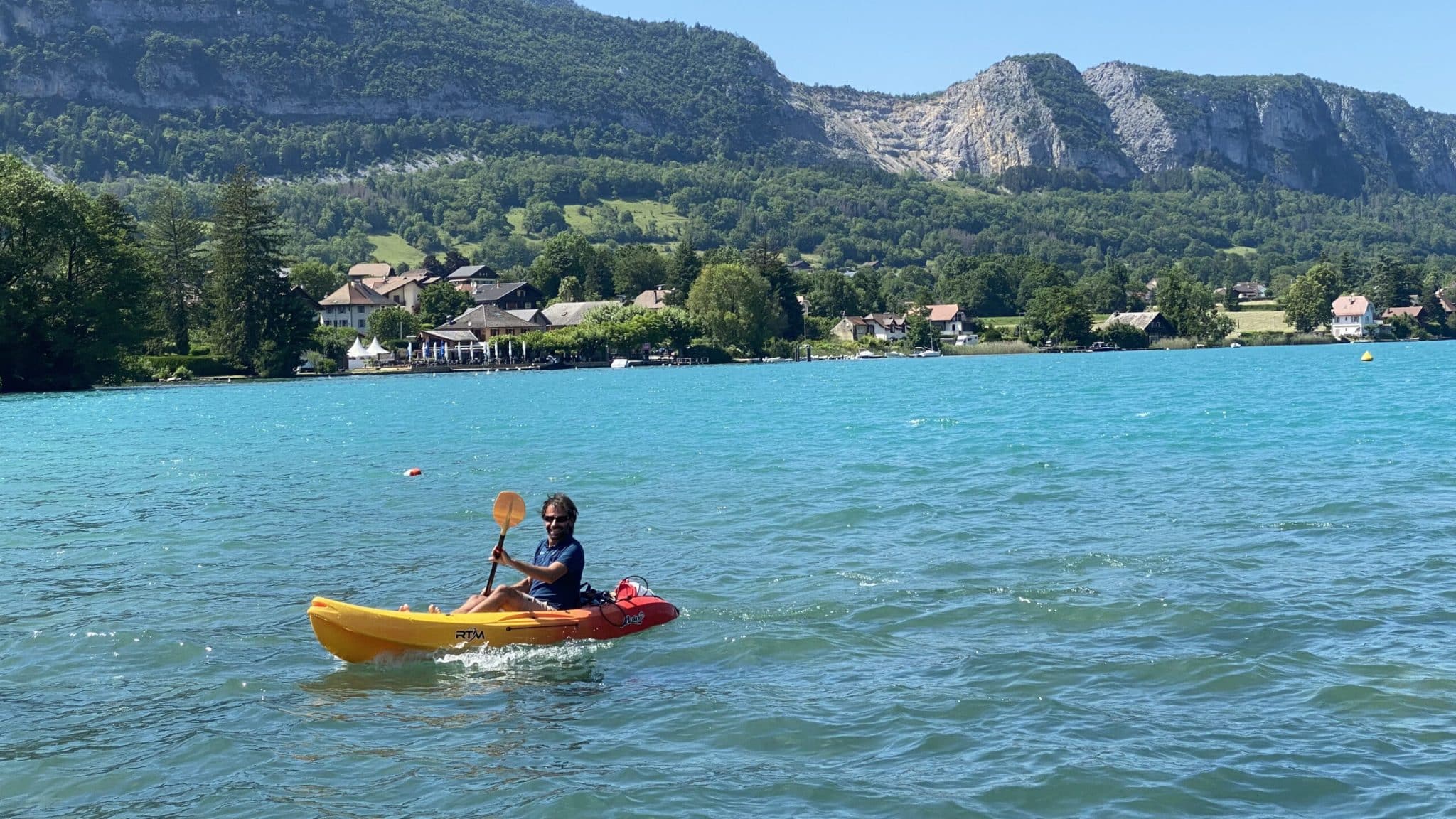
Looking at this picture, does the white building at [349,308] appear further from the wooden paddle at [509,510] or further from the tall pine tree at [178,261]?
the wooden paddle at [509,510]

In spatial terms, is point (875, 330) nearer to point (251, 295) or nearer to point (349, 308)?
point (349, 308)

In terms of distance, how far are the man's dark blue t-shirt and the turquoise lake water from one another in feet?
1.96

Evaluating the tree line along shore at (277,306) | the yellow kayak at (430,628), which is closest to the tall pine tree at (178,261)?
the tree line along shore at (277,306)

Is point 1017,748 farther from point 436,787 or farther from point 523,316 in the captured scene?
point 523,316

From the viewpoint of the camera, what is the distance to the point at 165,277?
121 metres

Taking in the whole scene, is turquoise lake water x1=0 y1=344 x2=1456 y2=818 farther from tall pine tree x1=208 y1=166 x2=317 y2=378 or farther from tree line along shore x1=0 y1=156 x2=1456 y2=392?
tall pine tree x1=208 y1=166 x2=317 y2=378

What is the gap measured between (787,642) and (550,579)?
269cm

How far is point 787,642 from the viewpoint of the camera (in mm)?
14719

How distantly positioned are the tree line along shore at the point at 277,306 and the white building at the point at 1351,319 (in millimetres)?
2111

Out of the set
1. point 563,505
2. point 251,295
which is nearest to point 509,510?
point 563,505

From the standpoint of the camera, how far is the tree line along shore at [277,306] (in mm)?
79312

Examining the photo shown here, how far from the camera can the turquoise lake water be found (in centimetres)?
1020

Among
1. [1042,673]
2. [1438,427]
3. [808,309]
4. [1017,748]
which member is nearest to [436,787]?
[1017,748]

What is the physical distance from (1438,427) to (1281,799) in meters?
33.9
